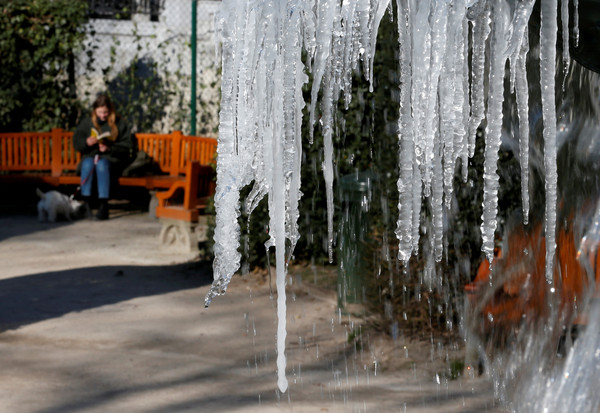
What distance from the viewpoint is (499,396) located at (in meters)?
4.44

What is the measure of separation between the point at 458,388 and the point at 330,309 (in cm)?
158

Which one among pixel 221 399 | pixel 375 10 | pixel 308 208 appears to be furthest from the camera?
pixel 308 208

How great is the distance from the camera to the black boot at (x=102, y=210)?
32.3 feet

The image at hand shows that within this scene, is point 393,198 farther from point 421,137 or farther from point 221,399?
point 421,137

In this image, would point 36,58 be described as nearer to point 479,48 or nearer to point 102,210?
point 102,210

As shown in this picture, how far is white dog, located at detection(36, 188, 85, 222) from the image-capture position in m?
9.59

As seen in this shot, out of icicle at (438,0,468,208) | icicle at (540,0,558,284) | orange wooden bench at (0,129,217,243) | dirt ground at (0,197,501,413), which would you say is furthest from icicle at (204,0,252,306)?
orange wooden bench at (0,129,217,243)

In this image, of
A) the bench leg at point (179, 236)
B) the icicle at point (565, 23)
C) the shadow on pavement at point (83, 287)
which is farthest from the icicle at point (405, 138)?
the bench leg at point (179, 236)

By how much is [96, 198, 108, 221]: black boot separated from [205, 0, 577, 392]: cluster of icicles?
6923mm

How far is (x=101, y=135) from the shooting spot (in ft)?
32.8

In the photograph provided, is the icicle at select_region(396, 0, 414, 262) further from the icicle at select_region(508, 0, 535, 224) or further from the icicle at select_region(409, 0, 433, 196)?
the icicle at select_region(508, 0, 535, 224)

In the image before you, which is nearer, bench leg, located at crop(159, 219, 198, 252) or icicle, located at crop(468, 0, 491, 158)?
icicle, located at crop(468, 0, 491, 158)

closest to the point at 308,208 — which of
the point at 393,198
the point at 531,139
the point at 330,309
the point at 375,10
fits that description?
the point at 330,309

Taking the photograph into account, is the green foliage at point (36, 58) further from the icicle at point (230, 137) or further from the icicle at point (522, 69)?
the icicle at point (522, 69)
